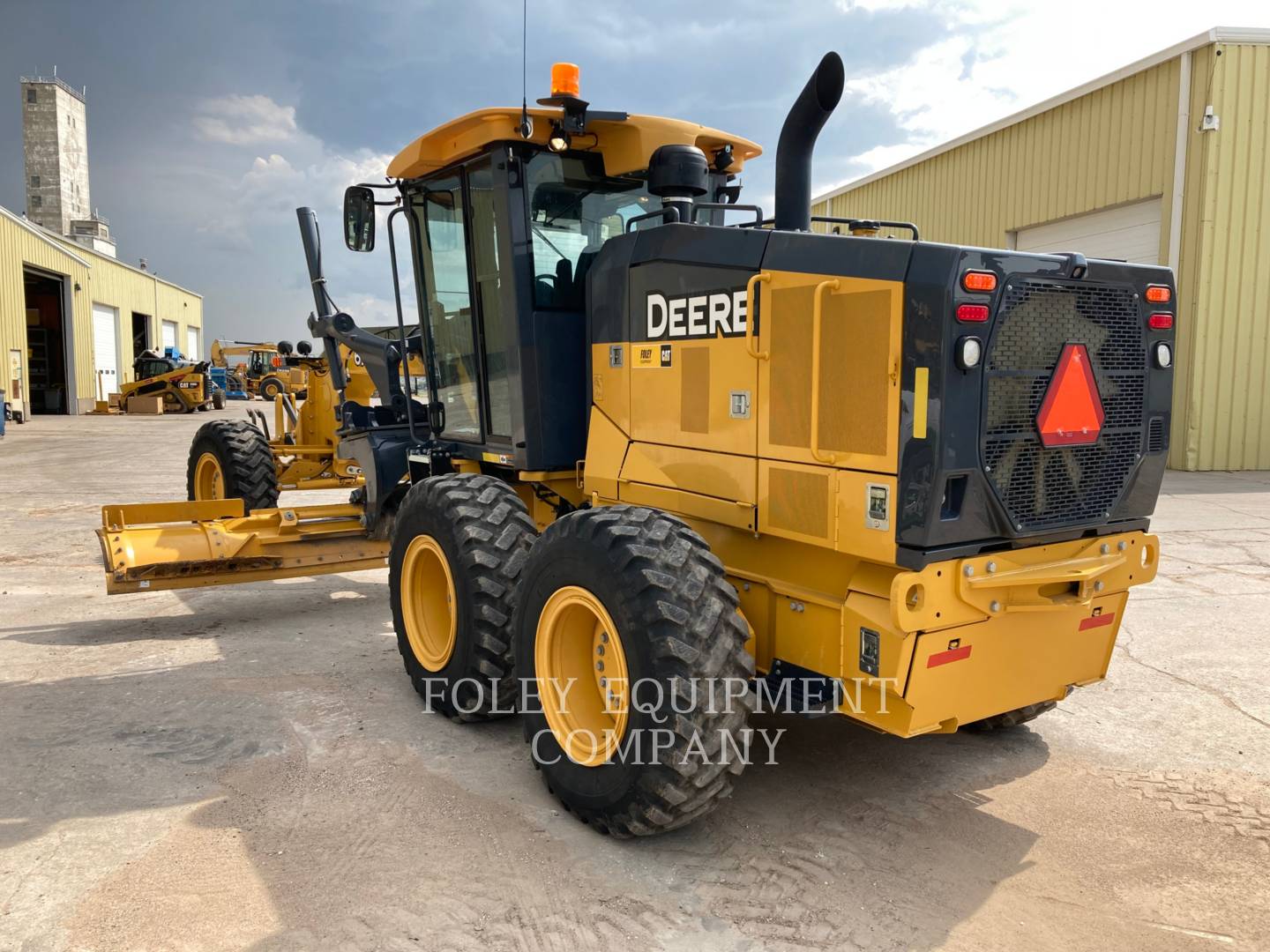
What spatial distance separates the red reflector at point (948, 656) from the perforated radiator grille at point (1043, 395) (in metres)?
0.46

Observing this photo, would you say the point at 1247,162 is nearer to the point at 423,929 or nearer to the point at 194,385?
the point at 423,929

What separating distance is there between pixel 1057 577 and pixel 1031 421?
54 cm

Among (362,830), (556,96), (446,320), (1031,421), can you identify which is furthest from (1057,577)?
A: (446,320)

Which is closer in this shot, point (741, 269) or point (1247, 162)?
point (741, 269)

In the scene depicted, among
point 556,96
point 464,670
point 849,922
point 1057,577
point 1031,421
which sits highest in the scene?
point 556,96

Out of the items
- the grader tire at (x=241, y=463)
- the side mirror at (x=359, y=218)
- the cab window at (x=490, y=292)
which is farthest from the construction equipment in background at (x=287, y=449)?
the cab window at (x=490, y=292)

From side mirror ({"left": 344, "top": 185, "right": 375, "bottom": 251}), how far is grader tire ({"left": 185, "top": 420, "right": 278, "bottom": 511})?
11.0 feet

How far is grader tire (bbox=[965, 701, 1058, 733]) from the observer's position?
425cm

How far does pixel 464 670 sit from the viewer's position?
441 cm

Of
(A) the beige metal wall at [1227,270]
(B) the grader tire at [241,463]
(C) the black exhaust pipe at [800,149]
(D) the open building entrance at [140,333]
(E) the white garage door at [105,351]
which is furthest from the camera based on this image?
(D) the open building entrance at [140,333]

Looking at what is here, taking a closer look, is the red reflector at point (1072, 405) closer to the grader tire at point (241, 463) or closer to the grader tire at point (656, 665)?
the grader tire at point (656, 665)

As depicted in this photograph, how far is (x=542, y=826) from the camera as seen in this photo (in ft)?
11.7

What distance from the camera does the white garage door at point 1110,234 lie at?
14977 mm

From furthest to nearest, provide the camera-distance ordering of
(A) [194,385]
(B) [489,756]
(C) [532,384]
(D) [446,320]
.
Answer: (A) [194,385], (D) [446,320], (C) [532,384], (B) [489,756]
